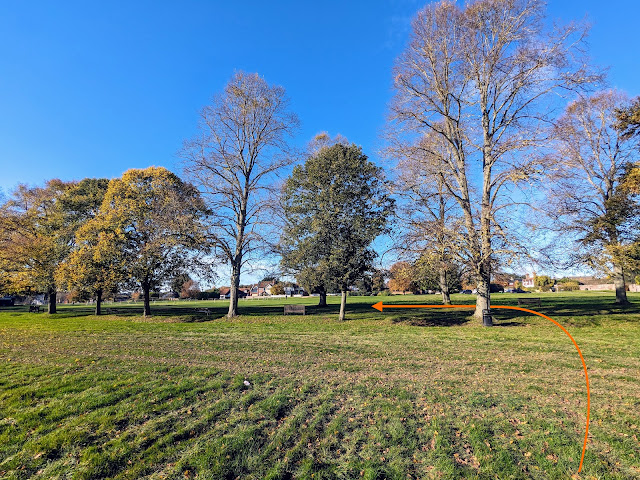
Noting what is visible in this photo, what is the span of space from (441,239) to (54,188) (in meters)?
34.3

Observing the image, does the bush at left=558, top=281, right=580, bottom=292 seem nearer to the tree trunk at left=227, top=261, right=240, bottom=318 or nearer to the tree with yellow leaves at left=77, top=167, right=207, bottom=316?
the tree trunk at left=227, top=261, right=240, bottom=318

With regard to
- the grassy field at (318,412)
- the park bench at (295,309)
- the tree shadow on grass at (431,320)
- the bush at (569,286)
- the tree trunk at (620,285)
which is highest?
the tree trunk at (620,285)

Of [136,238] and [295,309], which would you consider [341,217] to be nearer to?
[295,309]

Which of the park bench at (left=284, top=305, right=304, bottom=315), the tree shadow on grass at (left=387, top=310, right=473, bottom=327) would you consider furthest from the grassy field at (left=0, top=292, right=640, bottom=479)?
the park bench at (left=284, top=305, right=304, bottom=315)

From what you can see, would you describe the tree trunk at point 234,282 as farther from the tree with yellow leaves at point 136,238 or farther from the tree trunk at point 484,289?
the tree trunk at point 484,289

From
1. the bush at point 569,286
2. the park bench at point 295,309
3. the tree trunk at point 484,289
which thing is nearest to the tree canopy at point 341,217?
the park bench at point 295,309

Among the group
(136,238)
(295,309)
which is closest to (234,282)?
(295,309)

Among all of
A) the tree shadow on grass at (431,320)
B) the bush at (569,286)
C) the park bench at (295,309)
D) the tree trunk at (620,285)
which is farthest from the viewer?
the bush at (569,286)

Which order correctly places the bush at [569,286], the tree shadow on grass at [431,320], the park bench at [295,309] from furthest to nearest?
1. the bush at [569,286]
2. the park bench at [295,309]
3. the tree shadow on grass at [431,320]

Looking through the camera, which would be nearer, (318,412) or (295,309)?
(318,412)

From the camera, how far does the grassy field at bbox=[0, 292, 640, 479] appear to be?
12.6 feet

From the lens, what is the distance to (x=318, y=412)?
5.29 metres

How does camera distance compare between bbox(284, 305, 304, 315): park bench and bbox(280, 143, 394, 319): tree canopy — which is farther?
bbox(284, 305, 304, 315): park bench

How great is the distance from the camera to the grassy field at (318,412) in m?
3.84
